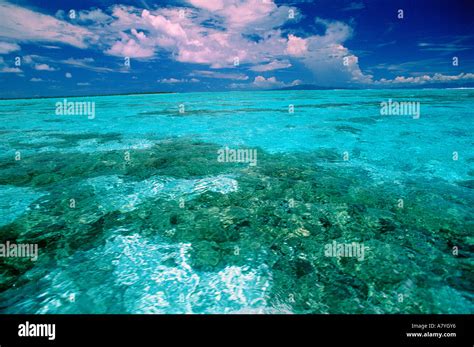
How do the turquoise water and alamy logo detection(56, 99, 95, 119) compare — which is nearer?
the turquoise water

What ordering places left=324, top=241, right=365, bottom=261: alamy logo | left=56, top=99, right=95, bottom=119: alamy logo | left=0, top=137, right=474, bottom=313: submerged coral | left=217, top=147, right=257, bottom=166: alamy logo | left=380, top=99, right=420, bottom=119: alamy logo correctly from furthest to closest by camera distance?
left=56, top=99, right=95, bottom=119: alamy logo, left=380, top=99, right=420, bottom=119: alamy logo, left=217, top=147, right=257, bottom=166: alamy logo, left=324, top=241, right=365, bottom=261: alamy logo, left=0, top=137, right=474, bottom=313: submerged coral

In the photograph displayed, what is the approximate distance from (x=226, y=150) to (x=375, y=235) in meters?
9.10

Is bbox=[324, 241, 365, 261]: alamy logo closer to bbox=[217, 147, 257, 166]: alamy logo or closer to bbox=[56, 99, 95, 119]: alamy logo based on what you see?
bbox=[217, 147, 257, 166]: alamy logo

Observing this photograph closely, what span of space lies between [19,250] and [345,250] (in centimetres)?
687

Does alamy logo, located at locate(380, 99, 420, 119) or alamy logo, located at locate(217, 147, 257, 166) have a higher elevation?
alamy logo, located at locate(380, 99, 420, 119)

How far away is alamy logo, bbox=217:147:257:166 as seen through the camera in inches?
468
